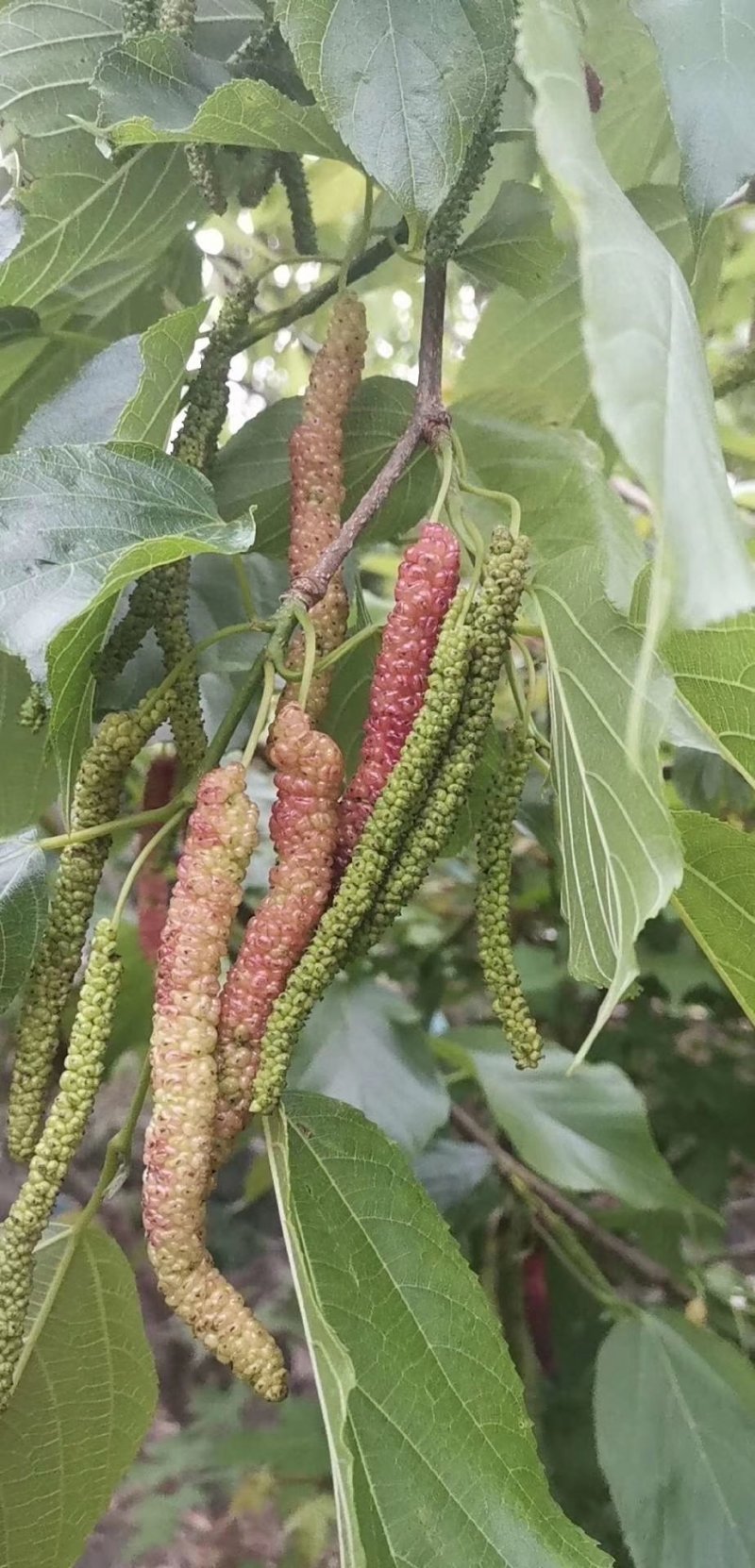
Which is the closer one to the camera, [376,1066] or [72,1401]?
[72,1401]

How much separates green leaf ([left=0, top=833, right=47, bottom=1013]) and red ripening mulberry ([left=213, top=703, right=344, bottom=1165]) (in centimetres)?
8

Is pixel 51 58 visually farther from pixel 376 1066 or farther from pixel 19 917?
pixel 376 1066

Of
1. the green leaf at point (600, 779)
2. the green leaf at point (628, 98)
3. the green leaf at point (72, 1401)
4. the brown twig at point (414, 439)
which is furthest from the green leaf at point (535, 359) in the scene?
the green leaf at point (72, 1401)

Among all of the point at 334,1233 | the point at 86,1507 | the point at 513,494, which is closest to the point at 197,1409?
the point at 86,1507

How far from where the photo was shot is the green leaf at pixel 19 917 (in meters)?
0.41

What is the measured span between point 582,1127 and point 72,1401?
44cm

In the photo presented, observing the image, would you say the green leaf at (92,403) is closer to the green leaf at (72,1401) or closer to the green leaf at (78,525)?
the green leaf at (78,525)

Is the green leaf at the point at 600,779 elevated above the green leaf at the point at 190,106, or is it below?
below

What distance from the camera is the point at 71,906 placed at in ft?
1.38

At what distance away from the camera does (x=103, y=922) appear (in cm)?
39

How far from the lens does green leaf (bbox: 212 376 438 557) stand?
20.8 inches

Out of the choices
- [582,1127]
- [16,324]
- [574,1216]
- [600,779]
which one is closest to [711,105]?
[600,779]

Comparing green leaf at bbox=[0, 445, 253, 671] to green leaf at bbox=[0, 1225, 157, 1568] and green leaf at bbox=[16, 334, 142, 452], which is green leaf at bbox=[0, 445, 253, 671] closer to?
green leaf at bbox=[16, 334, 142, 452]

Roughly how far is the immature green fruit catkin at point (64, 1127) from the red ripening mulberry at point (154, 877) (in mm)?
252
